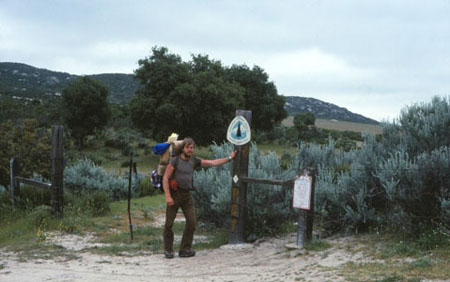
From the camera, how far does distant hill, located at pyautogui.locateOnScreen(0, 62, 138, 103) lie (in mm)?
103125

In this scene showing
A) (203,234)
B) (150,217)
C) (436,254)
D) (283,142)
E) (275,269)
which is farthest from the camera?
(283,142)

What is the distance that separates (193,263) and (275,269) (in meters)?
1.45

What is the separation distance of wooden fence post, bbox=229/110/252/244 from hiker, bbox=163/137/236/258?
32.7 inches

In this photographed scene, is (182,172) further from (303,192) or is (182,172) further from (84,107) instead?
(84,107)

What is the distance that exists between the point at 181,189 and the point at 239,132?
5.18 ft

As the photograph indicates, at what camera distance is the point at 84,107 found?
155 feet

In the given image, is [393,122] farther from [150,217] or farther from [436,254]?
[150,217]

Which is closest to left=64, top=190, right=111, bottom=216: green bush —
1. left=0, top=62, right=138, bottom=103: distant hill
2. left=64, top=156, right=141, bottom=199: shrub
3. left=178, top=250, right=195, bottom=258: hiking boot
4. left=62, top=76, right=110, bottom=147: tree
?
left=64, top=156, right=141, bottom=199: shrub

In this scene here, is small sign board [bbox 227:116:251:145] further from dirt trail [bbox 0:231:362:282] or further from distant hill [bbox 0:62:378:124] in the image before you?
distant hill [bbox 0:62:378:124]

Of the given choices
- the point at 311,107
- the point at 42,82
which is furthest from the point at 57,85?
the point at 311,107

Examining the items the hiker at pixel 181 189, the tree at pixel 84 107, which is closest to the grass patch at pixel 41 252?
the hiker at pixel 181 189

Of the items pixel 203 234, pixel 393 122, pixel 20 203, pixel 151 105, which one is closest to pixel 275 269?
pixel 203 234

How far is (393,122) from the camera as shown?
948 centimetres

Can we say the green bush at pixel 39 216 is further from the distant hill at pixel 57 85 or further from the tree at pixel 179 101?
the distant hill at pixel 57 85
